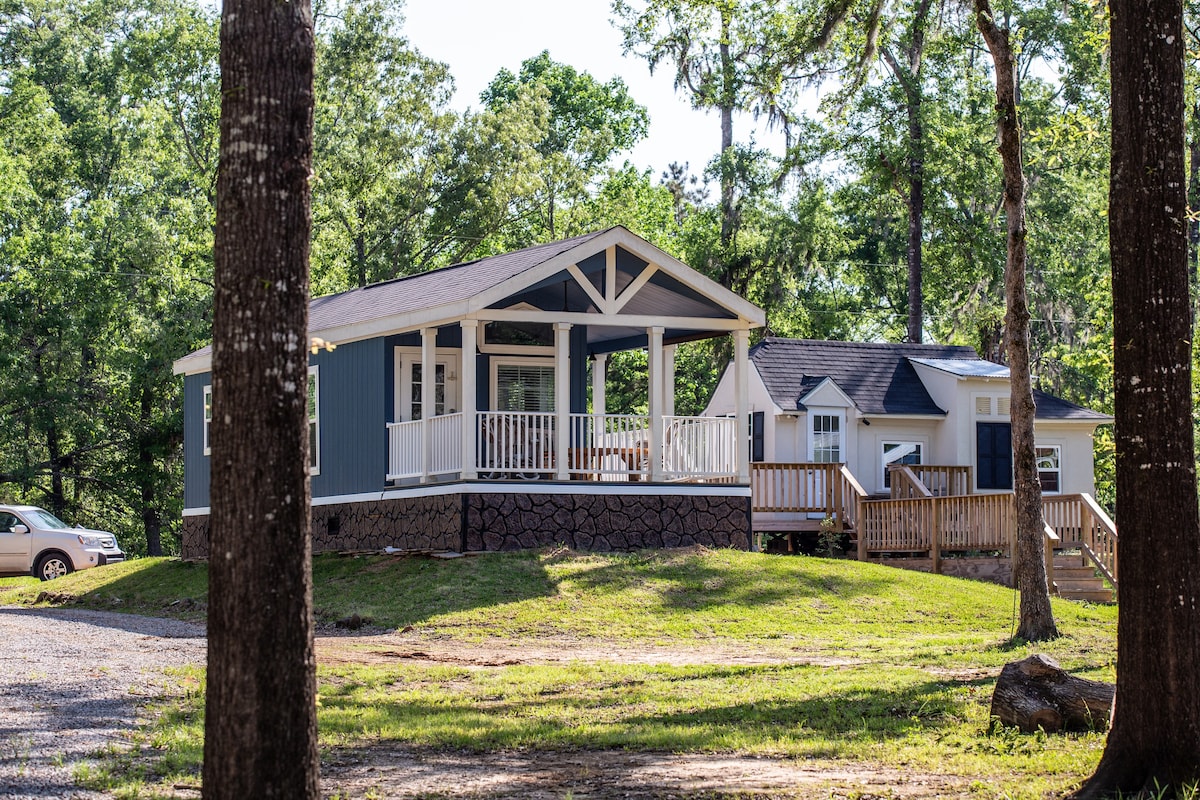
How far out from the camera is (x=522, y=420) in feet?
70.7

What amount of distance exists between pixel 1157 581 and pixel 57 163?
37.6 meters

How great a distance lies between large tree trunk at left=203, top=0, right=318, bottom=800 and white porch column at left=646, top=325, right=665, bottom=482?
15.8m

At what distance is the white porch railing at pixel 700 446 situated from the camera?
22.0m

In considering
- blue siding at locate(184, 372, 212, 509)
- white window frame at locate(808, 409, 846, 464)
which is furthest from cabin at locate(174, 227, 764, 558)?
white window frame at locate(808, 409, 846, 464)

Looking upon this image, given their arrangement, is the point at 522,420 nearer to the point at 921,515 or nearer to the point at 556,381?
the point at 556,381

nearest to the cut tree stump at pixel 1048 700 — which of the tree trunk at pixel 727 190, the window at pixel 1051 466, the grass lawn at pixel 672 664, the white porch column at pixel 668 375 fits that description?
the grass lawn at pixel 672 664

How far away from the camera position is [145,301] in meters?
36.0

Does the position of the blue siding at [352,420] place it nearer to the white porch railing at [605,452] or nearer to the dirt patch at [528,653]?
the white porch railing at [605,452]

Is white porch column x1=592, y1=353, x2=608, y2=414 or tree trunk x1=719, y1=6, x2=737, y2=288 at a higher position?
tree trunk x1=719, y1=6, x2=737, y2=288

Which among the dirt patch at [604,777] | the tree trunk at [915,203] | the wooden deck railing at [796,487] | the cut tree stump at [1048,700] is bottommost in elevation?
the dirt patch at [604,777]

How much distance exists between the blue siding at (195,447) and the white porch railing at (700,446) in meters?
8.97

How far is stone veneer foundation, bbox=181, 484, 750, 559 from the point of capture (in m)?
20.5

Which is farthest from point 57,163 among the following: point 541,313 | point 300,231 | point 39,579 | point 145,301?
point 300,231

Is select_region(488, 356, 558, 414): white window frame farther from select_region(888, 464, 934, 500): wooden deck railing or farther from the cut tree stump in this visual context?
the cut tree stump
